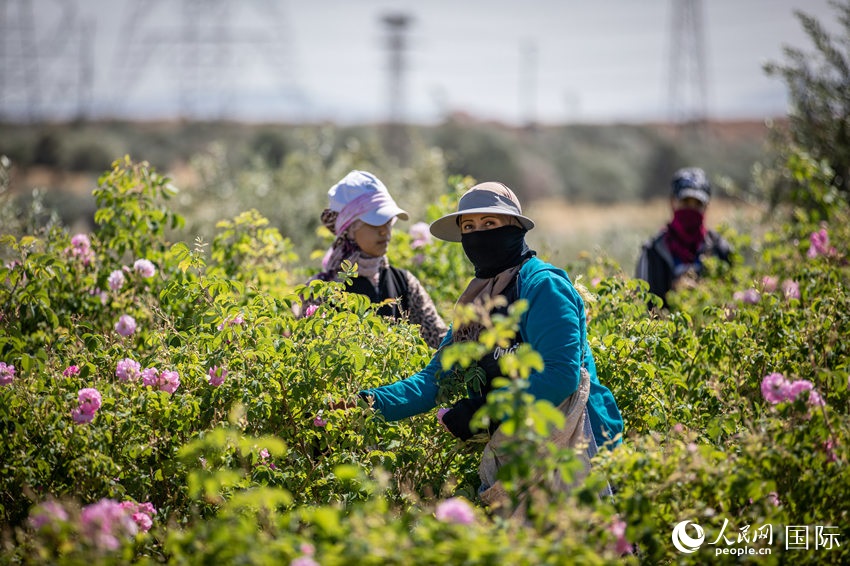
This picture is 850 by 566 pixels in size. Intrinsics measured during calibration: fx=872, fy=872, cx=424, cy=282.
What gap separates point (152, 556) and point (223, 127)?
42549 mm

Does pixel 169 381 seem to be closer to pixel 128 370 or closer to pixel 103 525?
pixel 128 370

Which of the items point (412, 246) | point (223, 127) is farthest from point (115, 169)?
point (223, 127)

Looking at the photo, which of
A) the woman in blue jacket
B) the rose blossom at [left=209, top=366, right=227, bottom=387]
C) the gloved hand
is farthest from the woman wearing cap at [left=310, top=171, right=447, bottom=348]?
the gloved hand

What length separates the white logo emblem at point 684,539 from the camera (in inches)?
104

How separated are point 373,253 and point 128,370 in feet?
4.76

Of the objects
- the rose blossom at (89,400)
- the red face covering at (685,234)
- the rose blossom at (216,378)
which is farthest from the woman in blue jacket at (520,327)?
the red face covering at (685,234)

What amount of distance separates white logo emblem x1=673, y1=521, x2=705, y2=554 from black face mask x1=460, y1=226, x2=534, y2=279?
105 cm

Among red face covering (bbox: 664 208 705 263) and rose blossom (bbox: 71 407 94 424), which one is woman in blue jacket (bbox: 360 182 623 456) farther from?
red face covering (bbox: 664 208 705 263)

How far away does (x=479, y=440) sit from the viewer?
327 cm

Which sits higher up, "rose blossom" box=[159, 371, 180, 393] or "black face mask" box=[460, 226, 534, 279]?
"black face mask" box=[460, 226, 534, 279]

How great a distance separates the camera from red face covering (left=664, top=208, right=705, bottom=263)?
5957 millimetres

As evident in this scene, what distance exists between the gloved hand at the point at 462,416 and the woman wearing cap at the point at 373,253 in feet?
3.79

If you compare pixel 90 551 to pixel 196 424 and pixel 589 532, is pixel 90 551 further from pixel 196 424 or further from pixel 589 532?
pixel 589 532

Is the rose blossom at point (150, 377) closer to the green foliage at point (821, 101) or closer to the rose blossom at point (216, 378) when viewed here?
the rose blossom at point (216, 378)
